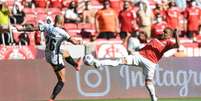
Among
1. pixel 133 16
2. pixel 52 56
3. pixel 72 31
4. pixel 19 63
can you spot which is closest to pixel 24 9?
pixel 72 31

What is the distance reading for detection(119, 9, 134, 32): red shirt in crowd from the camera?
20234mm

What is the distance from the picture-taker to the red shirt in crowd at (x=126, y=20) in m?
20.2

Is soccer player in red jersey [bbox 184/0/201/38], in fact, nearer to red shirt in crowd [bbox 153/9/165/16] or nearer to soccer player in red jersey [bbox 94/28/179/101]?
red shirt in crowd [bbox 153/9/165/16]

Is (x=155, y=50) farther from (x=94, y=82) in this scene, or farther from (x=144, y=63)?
(x=94, y=82)

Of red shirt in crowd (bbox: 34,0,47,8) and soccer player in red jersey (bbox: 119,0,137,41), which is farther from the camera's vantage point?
red shirt in crowd (bbox: 34,0,47,8)

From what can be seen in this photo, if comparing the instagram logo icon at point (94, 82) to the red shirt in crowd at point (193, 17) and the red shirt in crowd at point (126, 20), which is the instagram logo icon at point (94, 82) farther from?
the red shirt in crowd at point (193, 17)

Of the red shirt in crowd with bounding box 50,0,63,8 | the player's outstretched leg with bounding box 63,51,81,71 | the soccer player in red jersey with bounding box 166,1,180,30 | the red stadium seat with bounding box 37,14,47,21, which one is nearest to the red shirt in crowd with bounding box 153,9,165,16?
the soccer player in red jersey with bounding box 166,1,180,30

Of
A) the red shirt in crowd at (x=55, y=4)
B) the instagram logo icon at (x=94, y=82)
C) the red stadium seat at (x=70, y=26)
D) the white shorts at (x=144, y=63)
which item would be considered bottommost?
the instagram logo icon at (x=94, y=82)

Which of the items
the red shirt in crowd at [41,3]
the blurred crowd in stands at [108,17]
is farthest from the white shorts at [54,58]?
the red shirt in crowd at [41,3]

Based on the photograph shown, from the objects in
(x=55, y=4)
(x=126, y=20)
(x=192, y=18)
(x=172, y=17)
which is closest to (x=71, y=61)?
(x=126, y=20)

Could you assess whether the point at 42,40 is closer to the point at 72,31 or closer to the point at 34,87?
the point at 72,31

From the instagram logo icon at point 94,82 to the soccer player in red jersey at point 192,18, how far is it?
5439 millimetres

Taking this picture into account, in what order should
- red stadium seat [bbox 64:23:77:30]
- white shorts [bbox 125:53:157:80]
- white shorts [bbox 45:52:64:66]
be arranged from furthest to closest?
red stadium seat [bbox 64:23:77:30] → white shorts [bbox 45:52:64:66] → white shorts [bbox 125:53:157:80]

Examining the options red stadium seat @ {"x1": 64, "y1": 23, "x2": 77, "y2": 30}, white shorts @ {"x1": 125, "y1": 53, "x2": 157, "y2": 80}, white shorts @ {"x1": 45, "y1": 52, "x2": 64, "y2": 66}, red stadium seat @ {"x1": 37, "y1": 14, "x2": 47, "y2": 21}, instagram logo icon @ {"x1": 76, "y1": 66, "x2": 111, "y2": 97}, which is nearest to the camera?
white shorts @ {"x1": 125, "y1": 53, "x2": 157, "y2": 80}
